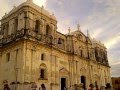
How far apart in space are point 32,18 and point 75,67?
9.67 metres

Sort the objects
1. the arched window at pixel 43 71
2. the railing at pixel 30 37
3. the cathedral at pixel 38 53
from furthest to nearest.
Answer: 1. the arched window at pixel 43 71
2. the railing at pixel 30 37
3. the cathedral at pixel 38 53

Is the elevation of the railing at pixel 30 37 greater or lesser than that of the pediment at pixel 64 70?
greater

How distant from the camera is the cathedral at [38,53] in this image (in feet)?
75.2

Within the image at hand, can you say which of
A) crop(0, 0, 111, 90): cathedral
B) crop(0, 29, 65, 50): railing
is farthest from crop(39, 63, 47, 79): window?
crop(0, 29, 65, 50): railing

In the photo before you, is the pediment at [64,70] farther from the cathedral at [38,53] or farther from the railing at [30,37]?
the railing at [30,37]

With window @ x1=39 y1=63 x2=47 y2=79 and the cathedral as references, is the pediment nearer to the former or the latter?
the cathedral

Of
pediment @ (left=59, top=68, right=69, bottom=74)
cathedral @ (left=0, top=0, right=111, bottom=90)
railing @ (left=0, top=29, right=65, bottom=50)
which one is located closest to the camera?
cathedral @ (left=0, top=0, right=111, bottom=90)

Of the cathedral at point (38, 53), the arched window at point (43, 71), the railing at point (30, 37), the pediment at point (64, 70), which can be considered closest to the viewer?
the cathedral at point (38, 53)

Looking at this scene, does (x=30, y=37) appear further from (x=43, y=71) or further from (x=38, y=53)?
(x=43, y=71)

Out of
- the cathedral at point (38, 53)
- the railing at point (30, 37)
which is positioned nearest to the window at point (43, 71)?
the cathedral at point (38, 53)

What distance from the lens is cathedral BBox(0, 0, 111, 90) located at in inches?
902

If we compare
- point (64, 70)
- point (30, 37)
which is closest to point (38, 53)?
point (30, 37)

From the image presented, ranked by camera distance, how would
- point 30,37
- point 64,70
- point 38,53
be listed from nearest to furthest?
point 30,37 → point 38,53 → point 64,70

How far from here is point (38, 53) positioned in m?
24.4
